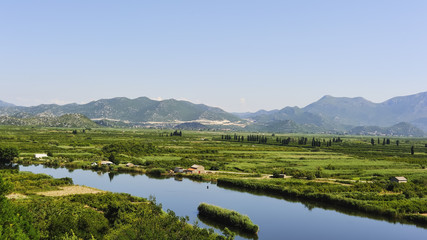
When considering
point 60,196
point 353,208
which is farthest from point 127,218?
point 353,208

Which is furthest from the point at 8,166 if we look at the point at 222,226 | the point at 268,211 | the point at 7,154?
the point at 268,211

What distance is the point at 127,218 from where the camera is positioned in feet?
129

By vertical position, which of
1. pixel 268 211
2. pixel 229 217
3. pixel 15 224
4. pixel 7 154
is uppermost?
pixel 15 224

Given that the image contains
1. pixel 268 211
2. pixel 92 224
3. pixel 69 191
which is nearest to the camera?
pixel 92 224

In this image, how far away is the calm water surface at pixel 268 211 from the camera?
4609cm

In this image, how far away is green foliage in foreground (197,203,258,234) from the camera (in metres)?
45.7

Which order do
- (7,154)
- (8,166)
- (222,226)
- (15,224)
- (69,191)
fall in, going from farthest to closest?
1. (7,154)
2. (8,166)
3. (69,191)
4. (222,226)
5. (15,224)

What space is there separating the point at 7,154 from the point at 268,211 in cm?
7550

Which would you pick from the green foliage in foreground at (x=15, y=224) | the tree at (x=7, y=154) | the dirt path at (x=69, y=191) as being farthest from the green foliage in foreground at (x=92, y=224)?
the tree at (x=7, y=154)

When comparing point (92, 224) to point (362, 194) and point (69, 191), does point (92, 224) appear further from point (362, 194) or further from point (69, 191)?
point (362, 194)

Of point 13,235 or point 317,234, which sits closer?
point 13,235

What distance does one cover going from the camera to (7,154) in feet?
301

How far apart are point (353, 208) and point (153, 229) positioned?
39902 mm

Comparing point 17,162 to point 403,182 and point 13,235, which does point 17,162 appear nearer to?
point 13,235
